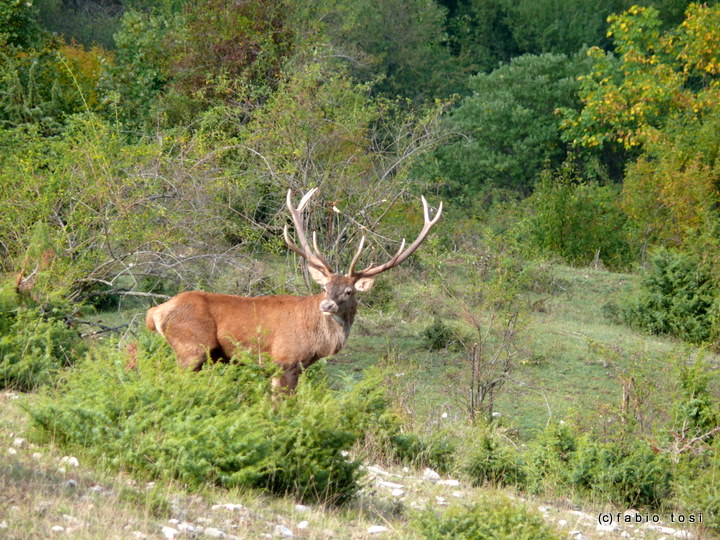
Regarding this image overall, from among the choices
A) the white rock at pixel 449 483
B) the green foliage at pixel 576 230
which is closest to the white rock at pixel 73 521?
the white rock at pixel 449 483

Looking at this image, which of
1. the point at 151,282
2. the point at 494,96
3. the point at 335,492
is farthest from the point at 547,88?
the point at 335,492

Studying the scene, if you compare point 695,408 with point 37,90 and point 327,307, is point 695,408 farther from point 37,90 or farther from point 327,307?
point 37,90

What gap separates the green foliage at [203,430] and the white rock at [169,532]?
2.96ft

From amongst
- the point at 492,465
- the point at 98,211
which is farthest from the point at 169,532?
the point at 98,211

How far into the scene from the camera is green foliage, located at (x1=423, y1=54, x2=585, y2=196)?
3425 cm

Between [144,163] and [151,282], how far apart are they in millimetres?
1761

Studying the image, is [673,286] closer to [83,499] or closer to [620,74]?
[83,499]

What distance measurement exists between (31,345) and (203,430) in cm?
385

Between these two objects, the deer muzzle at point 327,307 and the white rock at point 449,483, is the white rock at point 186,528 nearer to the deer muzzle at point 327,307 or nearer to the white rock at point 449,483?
the white rock at point 449,483

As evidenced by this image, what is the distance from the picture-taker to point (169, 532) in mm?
6035

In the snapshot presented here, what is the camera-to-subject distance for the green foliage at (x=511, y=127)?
34.2 metres

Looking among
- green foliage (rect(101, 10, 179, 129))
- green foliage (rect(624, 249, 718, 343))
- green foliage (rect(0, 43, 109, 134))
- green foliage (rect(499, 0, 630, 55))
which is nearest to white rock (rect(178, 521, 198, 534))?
green foliage (rect(624, 249, 718, 343))

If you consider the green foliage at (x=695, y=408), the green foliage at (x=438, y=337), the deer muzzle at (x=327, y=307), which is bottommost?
the green foliage at (x=438, y=337)

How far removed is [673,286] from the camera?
1834 cm
